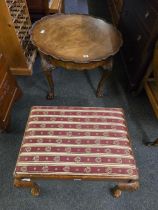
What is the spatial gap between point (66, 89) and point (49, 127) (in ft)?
3.23

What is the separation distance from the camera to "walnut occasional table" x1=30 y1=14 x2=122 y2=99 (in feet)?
5.18

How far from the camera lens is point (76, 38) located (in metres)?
1.73

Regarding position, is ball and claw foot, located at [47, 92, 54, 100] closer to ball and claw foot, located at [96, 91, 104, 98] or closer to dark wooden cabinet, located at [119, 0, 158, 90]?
ball and claw foot, located at [96, 91, 104, 98]

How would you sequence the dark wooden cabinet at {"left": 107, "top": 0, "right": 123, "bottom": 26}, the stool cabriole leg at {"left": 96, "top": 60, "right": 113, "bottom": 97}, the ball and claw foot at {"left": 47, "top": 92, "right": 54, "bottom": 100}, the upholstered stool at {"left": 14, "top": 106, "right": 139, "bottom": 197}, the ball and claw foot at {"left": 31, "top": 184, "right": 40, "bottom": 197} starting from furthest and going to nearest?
the dark wooden cabinet at {"left": 107, "top": 0, "right": 123, "bottom": 26} → the ball and claw foot at {"left": 47, "top": 92, "right": 54, "bottom": 100} → the stool cabriole leg at {"left": 96, "top": 60, "right": 113, "bottom": 97} → the ball and claw foot at {"left": 31, "top": 184, "right": 40, "bottom": 197} → the upholstered stool at {"left": 14, "top": 106, "right": 139, "bottom": 197}

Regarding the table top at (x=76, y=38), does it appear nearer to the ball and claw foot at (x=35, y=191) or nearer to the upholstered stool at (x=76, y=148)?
the upholstered stool at (x=76, y=148)

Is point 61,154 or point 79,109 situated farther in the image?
point 79,109

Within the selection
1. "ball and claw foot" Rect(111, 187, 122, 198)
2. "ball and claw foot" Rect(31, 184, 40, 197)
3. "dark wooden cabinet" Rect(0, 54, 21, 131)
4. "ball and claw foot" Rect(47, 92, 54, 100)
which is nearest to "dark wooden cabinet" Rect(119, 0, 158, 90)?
"ball and claw foot" Rect(47, 92, 54, 100)

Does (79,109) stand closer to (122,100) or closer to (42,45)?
(42,45)

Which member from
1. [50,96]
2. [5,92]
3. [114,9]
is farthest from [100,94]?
[114,9]

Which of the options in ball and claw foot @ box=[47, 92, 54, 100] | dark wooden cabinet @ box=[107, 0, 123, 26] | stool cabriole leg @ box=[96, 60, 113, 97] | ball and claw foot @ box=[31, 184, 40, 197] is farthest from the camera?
dark wooden cabinet @ box=[107, 0, 123, 26]

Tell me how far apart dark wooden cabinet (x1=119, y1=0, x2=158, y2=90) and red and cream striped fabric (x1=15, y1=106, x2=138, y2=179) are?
69 centimetres

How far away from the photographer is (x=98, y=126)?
4.28 ft

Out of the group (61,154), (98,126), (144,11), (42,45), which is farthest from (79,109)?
(144,11)

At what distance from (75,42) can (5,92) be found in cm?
73
